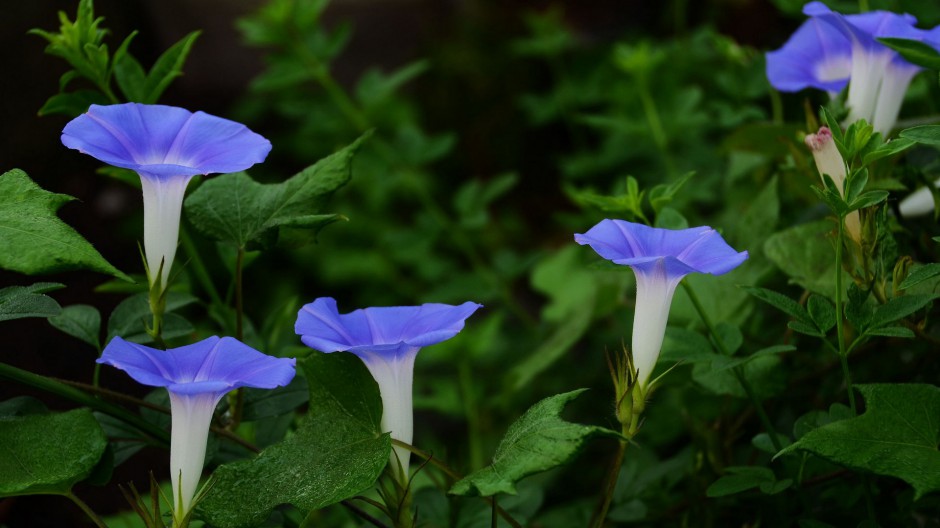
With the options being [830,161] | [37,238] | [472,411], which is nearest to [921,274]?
[830,161]

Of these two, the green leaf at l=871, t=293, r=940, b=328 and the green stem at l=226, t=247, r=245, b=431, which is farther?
the green stem at l=226, t=247, r=245, b=431

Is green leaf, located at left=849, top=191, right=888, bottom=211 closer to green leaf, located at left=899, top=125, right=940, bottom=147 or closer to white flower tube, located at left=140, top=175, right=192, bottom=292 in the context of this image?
green leaf, located at left=899, top=125, right=940, bottom=147

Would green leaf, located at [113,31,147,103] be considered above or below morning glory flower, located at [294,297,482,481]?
above

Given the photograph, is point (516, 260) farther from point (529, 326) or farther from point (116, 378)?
point (116, 378)

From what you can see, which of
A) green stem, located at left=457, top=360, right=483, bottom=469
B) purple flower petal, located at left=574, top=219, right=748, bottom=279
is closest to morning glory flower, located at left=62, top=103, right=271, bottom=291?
purple flower petal, located at left=574, top=219, right=748, bottom=279

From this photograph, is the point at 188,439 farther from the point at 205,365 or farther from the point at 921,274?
the point at 921,274

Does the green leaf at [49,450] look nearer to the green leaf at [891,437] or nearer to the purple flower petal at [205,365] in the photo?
the purple flower petal at [205,365]

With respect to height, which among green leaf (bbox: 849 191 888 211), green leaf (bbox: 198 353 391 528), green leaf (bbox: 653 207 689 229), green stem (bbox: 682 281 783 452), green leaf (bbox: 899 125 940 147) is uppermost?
green leaf (bbox: 899 125 940 147)

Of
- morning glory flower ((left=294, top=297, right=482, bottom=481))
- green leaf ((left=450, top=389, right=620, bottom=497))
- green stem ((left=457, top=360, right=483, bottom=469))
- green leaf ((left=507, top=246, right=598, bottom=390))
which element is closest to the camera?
green leaf ((left=450, top=389, right=620, bottom=497))
